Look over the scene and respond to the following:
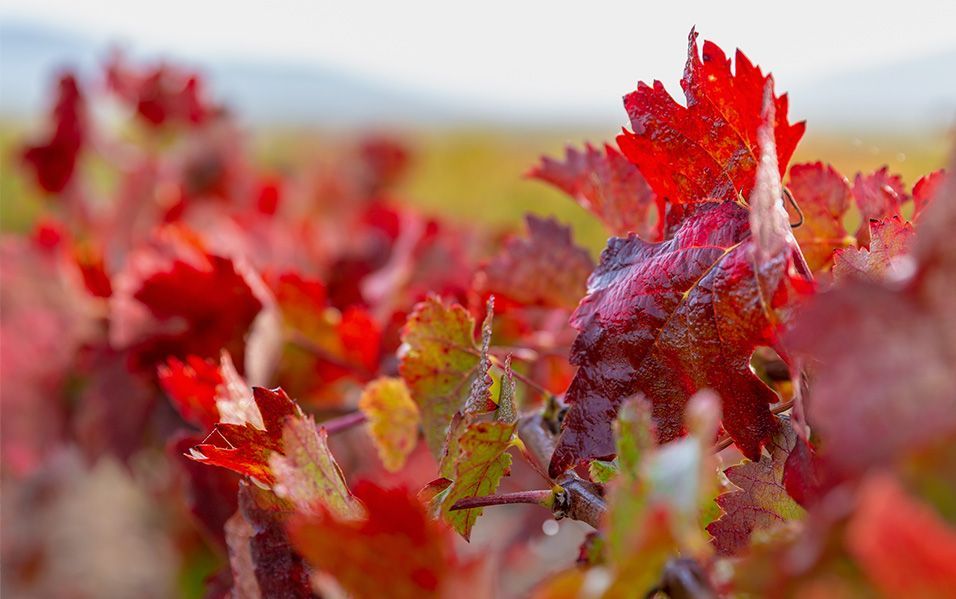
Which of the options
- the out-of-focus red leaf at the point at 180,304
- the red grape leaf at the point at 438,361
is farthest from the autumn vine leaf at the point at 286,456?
the out-of-focus red leaf at the point at 180,304

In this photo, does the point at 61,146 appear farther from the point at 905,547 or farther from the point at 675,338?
the point at 905,547

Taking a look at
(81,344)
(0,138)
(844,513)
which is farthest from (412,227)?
(0,138)

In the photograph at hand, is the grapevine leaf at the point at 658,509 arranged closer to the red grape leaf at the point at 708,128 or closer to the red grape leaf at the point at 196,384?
the red grape leaf at the point at 708,128

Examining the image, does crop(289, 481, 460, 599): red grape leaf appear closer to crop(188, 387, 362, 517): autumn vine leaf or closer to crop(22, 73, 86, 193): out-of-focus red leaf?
crop(188, 387, 362, 517): autumn vine leaf

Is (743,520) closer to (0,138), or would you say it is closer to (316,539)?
(316,539)

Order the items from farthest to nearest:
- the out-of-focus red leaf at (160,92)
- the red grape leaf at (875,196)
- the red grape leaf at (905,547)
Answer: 1. the out-of-focus red leaf at (160,92)
2. the red grape leaf at (875,196)
3. the red grape leaf at (905,547)

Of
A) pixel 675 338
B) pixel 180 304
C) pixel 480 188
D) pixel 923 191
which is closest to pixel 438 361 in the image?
pixel 675 338
